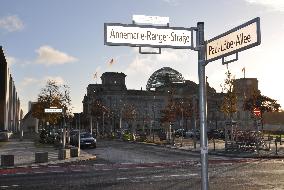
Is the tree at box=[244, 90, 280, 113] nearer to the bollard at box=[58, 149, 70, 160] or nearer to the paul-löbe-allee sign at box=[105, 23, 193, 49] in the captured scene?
the bollard at box=[58, 149, 70, 160]

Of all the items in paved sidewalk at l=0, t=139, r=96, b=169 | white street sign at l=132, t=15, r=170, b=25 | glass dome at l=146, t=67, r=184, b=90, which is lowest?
paved sidewalk at l=0, t=139, r=96, b=169

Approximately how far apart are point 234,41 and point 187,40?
0.90 m

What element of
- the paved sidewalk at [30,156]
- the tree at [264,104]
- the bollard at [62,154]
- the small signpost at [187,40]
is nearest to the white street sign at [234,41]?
the small signpost at [187,40]

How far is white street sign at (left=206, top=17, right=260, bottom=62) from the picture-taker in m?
6.35

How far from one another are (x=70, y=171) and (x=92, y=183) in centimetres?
524

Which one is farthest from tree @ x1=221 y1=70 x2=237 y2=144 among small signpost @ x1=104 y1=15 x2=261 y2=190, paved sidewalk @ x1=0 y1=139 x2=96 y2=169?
small signpost @ x1=104 y1=15 x2=261 y2=190

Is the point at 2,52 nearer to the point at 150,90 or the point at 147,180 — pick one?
the point at 147,180

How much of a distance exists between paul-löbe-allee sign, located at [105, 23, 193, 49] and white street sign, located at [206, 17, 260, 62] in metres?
0.41

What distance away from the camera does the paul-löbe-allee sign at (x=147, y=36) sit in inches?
278

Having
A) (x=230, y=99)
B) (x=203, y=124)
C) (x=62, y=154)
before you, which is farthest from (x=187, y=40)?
(x=230, y=99)

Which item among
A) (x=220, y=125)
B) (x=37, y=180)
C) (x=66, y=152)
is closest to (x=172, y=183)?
(x=37, y=180)

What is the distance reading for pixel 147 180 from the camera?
17766mm

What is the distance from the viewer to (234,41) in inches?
265

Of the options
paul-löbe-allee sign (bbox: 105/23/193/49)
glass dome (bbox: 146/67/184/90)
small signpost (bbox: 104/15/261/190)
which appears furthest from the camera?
glass dome (bbox: 146/67/184/90)
